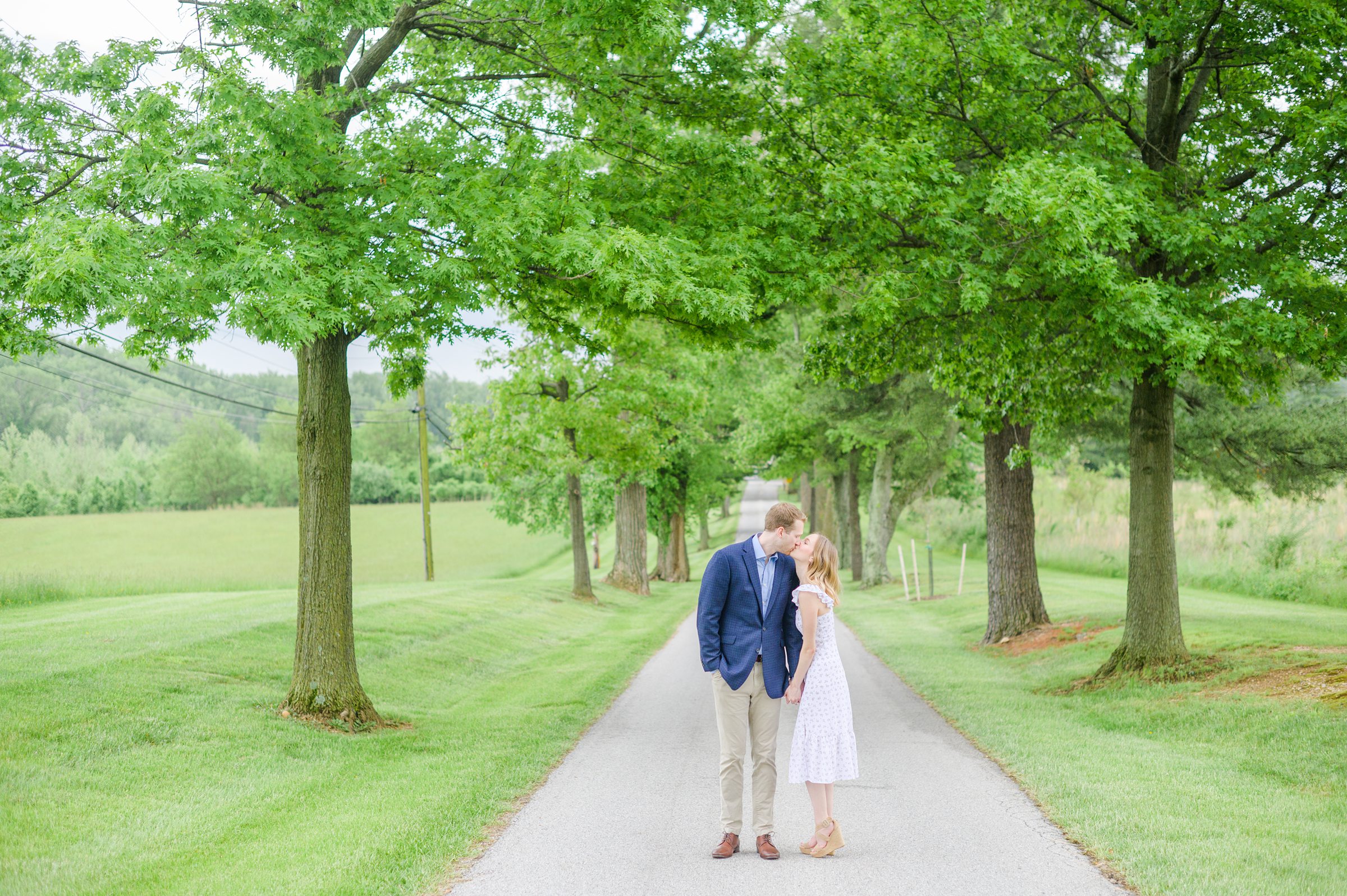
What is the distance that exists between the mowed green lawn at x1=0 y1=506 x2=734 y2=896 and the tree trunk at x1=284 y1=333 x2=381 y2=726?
60 centimetres

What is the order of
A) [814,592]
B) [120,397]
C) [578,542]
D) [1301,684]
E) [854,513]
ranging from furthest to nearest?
[120,397]
[854,513]
[578,542]
[1301,684]
[814,592]

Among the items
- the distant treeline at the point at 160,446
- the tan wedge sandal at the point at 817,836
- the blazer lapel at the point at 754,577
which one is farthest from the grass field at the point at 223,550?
the tan wedge sandal at the point at 817,836

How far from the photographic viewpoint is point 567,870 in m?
5.93

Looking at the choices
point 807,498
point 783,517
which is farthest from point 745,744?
point 807,498

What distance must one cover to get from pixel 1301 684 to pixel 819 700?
24.4 ft

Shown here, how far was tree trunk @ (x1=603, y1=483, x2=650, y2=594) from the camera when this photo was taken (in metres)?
32.7

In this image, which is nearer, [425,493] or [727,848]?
[727,848]

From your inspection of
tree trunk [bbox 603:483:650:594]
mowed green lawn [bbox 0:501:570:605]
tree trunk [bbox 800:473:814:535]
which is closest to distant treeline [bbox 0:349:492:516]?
mowed green lawn [bbox 0:501:570:605]

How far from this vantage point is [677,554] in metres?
40.8

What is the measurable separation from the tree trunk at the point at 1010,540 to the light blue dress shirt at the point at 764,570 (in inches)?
485

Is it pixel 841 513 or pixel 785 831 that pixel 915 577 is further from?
pixel 785 831

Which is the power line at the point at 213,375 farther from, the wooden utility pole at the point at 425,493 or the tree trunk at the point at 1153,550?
the tree trunk at the point at 1153,550

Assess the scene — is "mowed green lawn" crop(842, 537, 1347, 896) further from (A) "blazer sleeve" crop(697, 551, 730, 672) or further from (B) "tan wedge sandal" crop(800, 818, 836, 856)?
(A) "blazer sleeve" crop(697, 551, 730, 672)

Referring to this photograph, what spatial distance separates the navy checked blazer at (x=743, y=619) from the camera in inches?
243
